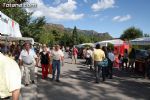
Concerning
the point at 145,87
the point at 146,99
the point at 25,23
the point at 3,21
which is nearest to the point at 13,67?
the point at 3,21

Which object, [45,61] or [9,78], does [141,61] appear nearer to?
[45,61]

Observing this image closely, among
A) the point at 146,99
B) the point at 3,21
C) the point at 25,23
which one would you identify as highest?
the point at 25,23

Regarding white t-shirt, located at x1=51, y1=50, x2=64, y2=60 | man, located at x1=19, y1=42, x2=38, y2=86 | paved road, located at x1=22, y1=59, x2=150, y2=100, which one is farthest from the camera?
white t-shirt, located at x1=51, y1=50, x2=64, y2=60

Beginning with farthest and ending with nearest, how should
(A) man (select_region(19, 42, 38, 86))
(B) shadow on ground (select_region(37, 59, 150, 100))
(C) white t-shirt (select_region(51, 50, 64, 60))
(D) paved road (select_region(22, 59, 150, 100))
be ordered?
1. (C) white t-shirt (select_region(51, 50, 64, 60))
2. (A) man (select_region(19, 42, 38, 86))
3. (B) shadow on ground (select_region(37, 59, 150, 100))
4. (D) paved road (select_region(22, 59, 150, 100))

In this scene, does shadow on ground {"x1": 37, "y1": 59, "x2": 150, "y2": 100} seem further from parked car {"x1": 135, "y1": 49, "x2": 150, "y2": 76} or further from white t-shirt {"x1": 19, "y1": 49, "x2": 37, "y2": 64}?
parked car {"x1": 135, "y1": 49, "x2": 150, "y2": 76}

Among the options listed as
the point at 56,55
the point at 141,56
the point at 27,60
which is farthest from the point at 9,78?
the point at 141,56

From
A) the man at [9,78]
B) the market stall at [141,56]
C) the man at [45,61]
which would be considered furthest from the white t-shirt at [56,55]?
the man at [9,78]

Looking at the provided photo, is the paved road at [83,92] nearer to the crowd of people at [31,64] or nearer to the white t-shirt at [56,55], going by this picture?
the crowd of people at [31,64]

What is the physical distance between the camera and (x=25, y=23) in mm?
44719

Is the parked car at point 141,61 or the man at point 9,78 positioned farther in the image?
the parked car at point 141,61

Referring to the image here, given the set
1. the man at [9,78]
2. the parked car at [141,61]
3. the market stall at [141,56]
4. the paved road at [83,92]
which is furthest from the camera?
the parked car at [141,61]

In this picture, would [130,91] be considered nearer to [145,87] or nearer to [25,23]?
[145,87]

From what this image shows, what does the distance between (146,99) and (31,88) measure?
4.23 metres

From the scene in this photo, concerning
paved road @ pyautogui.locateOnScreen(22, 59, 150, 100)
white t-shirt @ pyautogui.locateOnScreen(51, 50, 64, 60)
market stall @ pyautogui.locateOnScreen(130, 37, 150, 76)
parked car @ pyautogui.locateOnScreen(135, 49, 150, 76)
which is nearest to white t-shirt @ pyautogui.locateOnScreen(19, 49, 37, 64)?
paved road @ pyautogui.locateOnScreen(22, 59, 150, 100)
